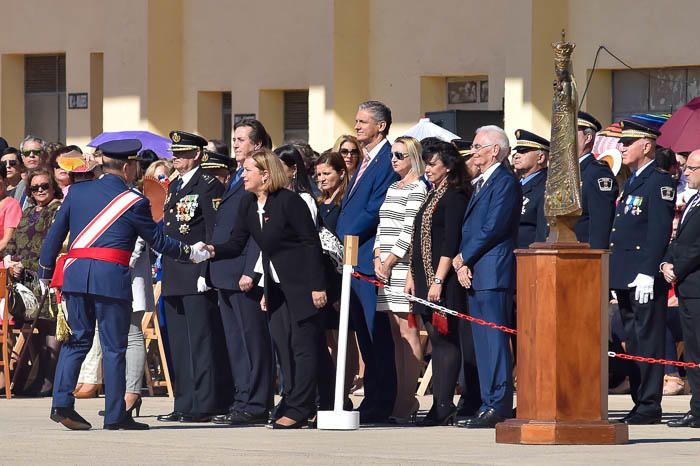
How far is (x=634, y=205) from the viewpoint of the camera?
14039 mm

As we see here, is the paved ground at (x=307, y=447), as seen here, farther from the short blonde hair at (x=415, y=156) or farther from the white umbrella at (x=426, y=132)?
the white umbrella at (x=426, y=132)

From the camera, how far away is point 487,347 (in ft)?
44.0

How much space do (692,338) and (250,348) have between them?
3.03m

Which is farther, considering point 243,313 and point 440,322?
point 243,313

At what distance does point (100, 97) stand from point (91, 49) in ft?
2.35

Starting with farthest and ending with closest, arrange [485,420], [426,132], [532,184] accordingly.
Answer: [426,132], [532,184], [485,420]

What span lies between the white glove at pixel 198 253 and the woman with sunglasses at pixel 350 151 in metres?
1.78

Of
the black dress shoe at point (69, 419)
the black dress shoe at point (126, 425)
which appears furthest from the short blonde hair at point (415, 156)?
the black dress shoe at point (69, 419)

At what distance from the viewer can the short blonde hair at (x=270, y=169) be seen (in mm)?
13547

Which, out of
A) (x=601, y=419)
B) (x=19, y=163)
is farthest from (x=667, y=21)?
(x=601, y=419)

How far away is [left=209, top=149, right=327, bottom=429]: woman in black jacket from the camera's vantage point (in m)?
13.4

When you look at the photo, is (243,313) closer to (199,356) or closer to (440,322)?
(199,356)

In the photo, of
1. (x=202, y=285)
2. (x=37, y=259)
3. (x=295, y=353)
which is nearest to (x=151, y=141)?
(x=37, y=259)

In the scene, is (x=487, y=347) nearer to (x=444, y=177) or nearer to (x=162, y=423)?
(x=444, y=177)
